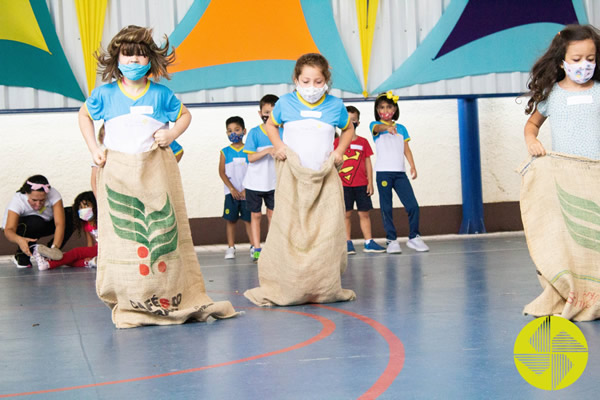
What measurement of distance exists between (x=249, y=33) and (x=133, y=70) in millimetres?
4453

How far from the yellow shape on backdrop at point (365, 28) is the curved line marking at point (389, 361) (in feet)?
16.5

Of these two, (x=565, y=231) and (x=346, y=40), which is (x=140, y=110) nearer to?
(x=565, y=231)

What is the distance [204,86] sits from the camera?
8000 mm

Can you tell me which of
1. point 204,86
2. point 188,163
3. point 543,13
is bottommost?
point 188,163

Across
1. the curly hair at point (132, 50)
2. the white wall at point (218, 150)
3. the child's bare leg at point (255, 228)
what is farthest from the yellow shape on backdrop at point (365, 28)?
the curly hair at point (132, 50)

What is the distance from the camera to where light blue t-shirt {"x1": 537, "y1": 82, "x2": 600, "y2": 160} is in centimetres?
358

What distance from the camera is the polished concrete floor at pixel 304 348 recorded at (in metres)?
2.38

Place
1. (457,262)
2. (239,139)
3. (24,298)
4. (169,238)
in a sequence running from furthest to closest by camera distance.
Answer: (239,139), (457,262), (24,298), (169,238)

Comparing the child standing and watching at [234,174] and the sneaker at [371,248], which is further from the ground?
the child standing and watching at [234,174]

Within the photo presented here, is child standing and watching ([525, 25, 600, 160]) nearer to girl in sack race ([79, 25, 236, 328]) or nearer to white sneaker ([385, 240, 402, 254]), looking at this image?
girl in sack race ([79, 25, 236, 328])

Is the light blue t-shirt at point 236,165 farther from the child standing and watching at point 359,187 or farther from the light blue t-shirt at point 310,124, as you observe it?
the light blue t-shirt at point 310,124

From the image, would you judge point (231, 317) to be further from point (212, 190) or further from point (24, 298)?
point (212, 190)

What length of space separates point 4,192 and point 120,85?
5.73m

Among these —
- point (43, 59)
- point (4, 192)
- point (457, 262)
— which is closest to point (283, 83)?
point (43, 59)
